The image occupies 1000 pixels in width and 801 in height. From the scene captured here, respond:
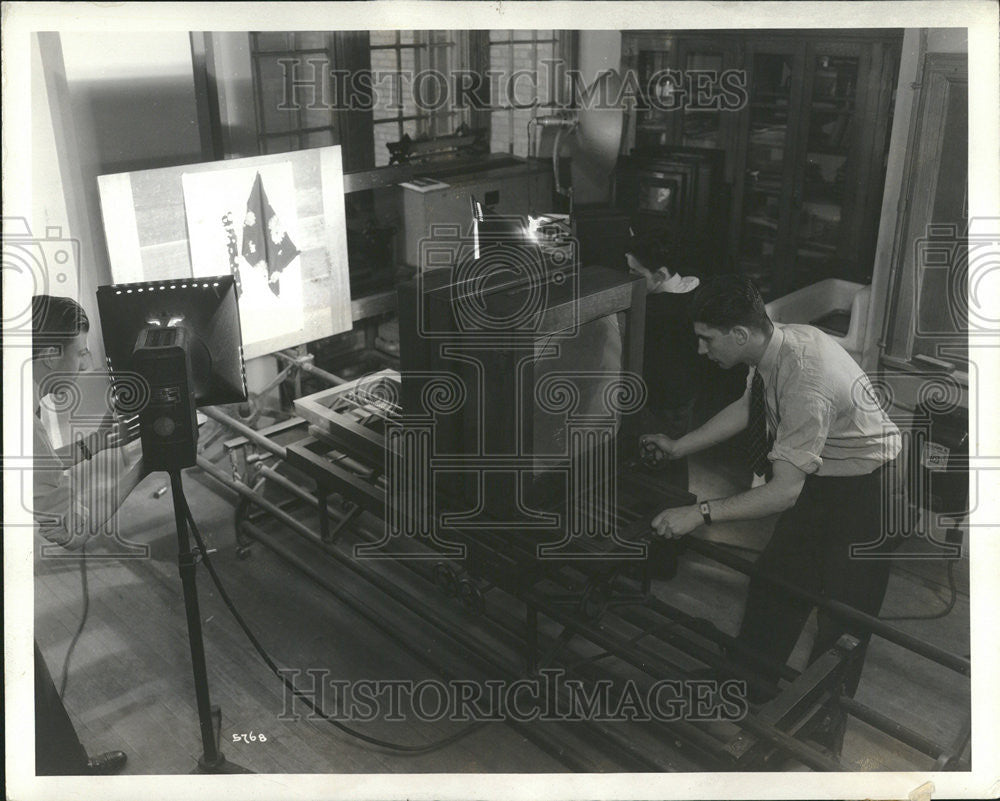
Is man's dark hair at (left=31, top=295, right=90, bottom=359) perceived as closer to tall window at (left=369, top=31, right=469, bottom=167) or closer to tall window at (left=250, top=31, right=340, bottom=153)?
tall window at (left=250, top=31, right=340, bottom=153)

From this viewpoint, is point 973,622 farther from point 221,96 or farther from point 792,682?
point 221,96

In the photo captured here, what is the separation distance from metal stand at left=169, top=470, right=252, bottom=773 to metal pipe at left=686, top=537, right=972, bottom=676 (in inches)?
42.9

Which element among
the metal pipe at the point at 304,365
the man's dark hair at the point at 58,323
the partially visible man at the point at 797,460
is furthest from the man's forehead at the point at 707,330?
the metal pipe at the point at 304,365

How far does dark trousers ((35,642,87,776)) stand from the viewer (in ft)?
6.19

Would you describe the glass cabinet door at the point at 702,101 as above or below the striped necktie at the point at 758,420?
above

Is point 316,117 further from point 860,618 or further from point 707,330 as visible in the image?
point 860,618

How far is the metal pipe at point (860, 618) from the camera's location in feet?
6.18

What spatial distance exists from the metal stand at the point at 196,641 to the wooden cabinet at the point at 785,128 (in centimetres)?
284

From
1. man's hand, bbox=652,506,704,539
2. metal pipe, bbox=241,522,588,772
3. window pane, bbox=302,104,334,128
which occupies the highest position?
window pane, bbox=302,104,334,128

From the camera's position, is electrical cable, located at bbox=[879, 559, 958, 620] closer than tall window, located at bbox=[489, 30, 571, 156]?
Yes

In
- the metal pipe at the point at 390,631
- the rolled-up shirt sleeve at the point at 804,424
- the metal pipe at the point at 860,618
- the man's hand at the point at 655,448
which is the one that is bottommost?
the metal pipe at the point at 390,631

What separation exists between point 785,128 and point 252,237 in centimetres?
225

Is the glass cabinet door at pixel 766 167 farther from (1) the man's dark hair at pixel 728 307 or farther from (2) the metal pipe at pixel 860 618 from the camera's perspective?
(2) the metal pipe at pixel 860 618

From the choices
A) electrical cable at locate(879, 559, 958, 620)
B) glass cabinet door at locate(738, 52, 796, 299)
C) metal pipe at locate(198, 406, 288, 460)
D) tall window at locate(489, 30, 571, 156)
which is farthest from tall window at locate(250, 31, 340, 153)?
electrical cable at locate(879, 559, 958, 620)
